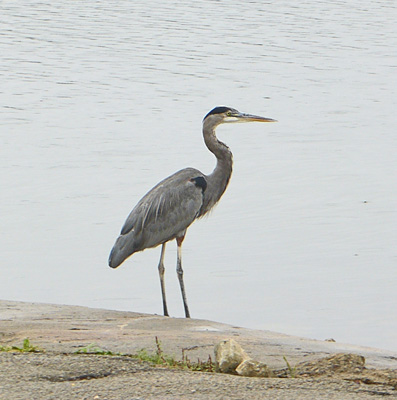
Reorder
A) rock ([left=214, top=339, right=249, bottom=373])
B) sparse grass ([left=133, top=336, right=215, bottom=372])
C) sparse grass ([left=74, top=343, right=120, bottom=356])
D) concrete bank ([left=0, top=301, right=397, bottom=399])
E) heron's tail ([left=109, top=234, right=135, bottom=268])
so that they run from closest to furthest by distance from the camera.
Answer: concrete bank ([left=0, top=301, right=397, bottom=399]) < rock ([left=214, top=339, right=249, bottom=373]) < sparse grass ([left=133, top=336, right=215, bottom=372]) < sparse grass ([left=74, top=343, right=120, bottom=356]) < heron's tail ([left=109, top=234, right=135, bottom=268])

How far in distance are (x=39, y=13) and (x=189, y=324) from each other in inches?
985

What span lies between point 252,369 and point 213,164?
27.6 ft

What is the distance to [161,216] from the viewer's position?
8281 millimetres

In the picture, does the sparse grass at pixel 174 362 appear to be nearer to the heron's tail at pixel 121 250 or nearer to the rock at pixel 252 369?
the rock at pixel 252 369

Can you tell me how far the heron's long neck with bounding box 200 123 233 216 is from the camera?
8.80 metres

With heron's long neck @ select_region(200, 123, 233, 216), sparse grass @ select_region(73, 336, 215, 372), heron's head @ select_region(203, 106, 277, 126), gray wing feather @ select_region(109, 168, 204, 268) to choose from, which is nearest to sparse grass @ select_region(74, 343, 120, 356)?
sparse grass @ select_region(73, 336, 215, 372)

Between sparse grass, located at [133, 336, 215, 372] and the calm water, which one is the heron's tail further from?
sparse grass, located at [133, 336, 215, 372]

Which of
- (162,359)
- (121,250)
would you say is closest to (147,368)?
(162,359)

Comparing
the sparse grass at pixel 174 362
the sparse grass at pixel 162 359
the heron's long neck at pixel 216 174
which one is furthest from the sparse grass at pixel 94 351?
the heron's long neck at pixel 216 174

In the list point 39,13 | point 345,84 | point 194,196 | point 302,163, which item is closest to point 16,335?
point 194,196

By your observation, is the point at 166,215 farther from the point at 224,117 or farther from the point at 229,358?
the point at 229,358

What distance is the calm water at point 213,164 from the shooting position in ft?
28.9

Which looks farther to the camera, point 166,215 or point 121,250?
point 166,215

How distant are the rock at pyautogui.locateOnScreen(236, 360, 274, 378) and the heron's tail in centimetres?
348
